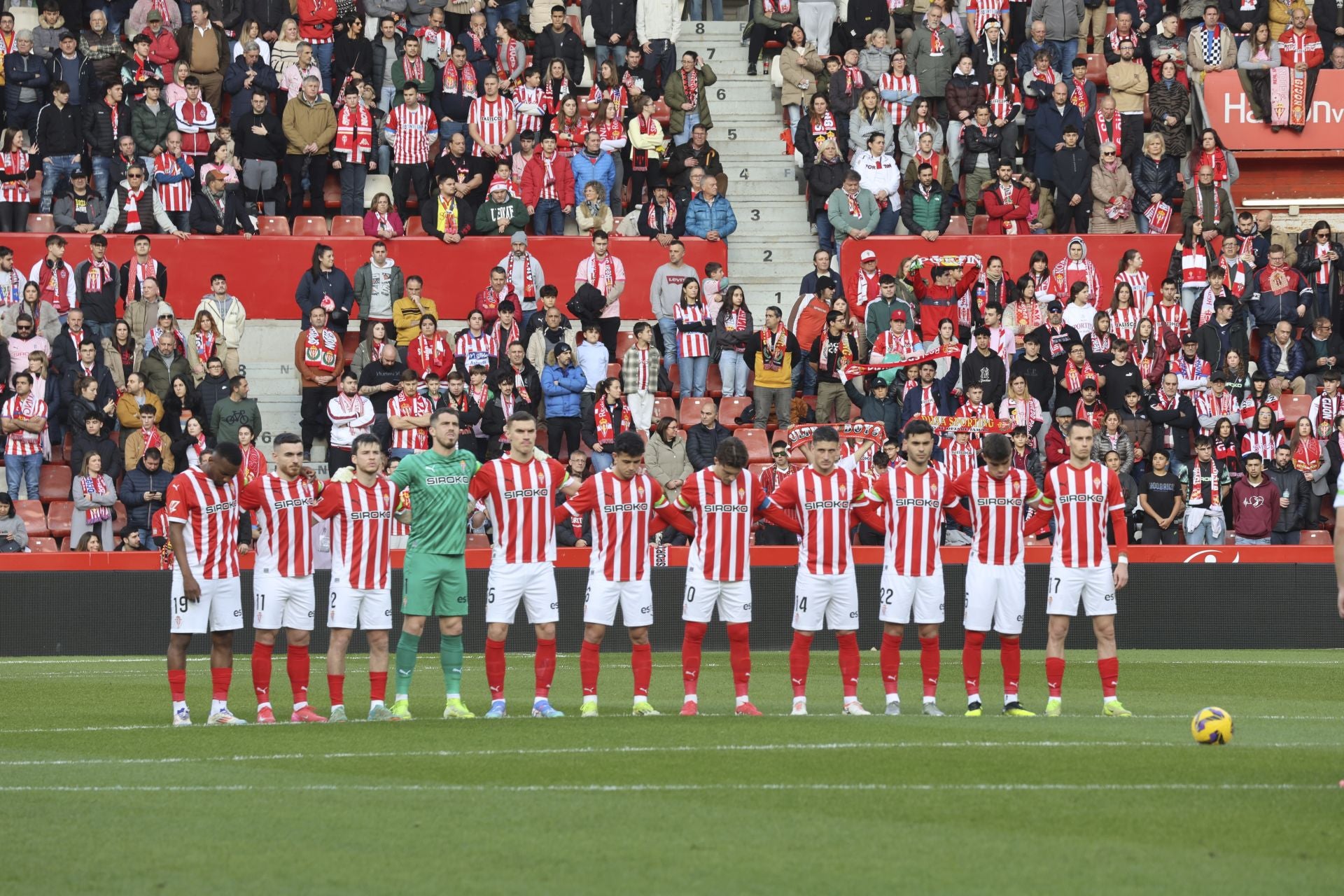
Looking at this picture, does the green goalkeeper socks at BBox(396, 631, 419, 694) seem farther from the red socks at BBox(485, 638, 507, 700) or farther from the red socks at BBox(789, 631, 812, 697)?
the red socks at BBox(789, 631, 812, 697)

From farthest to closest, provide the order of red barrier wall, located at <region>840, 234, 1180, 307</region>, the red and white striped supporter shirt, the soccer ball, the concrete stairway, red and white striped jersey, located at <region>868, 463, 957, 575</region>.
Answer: the concrete stairway < red barrier wall, located at <region>840, 234, 1180, 307</region> < the red and white striped supporter shirt < red and white striped jersey, located at <region>868, 463, 957, 575</region> < the soccer ball

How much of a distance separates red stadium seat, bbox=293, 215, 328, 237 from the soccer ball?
18.6 meters

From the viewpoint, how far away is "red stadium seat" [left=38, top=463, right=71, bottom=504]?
81.0 feet

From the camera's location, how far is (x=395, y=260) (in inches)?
1065

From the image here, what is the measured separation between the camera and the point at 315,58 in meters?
28.2

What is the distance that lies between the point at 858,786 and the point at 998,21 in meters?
21.7

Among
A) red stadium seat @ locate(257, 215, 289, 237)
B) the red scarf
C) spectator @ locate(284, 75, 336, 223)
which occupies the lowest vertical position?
the red scarf

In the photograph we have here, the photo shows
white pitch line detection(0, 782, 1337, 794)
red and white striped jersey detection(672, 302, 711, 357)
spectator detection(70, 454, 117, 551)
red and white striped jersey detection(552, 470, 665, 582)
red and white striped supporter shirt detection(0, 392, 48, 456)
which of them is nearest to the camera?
white pitch line detection(0, 782, 1337, 794)

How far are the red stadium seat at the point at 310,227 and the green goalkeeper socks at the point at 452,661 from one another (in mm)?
13980

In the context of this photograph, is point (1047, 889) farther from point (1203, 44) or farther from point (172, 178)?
point (1203, 44)

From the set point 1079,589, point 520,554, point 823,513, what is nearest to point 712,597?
point 823,513

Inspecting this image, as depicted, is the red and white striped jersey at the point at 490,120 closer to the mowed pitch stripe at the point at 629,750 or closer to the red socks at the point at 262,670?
the red socks at the point at 262,670

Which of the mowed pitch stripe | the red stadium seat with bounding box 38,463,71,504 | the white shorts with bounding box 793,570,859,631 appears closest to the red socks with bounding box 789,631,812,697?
Result: the white shorts with bounding box 793,570,859,631

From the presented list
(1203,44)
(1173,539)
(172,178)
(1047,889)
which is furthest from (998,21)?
(1047,889)
